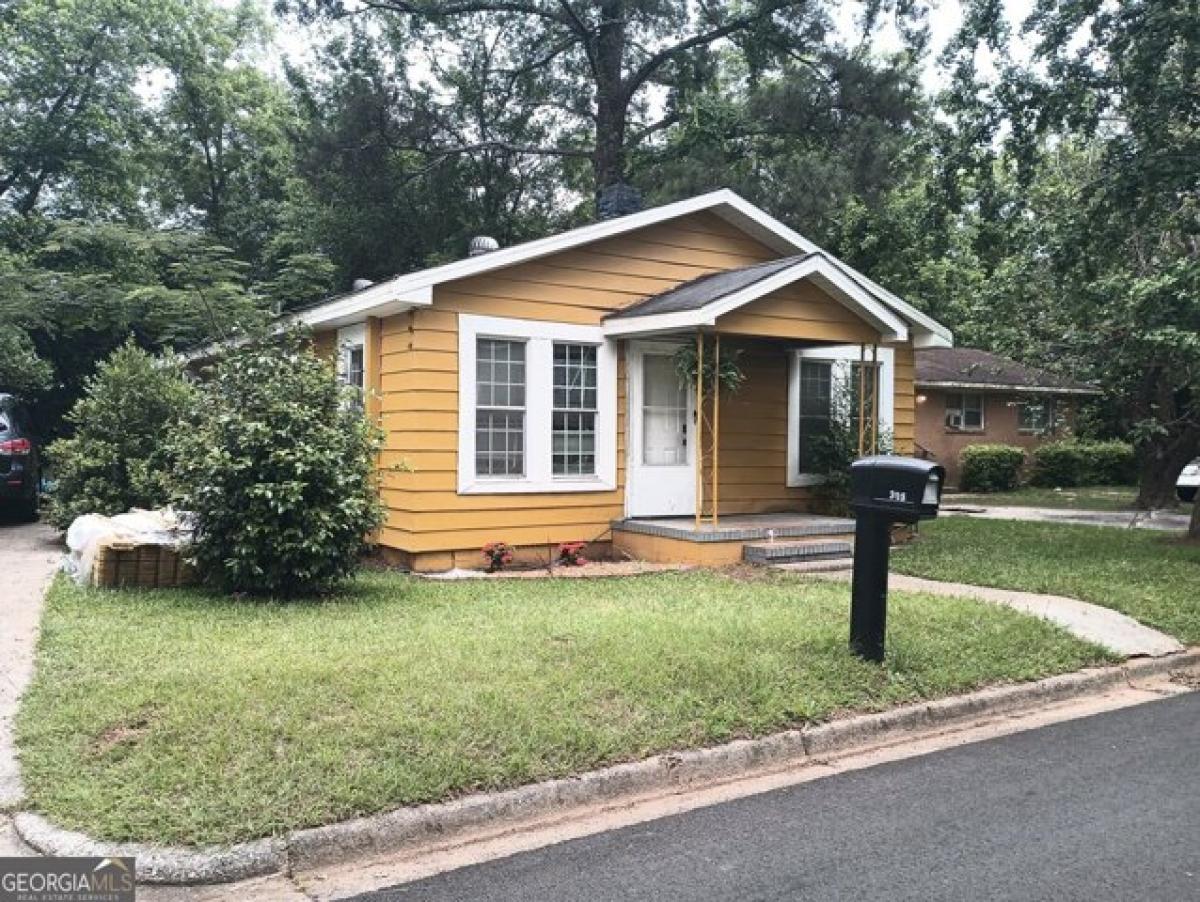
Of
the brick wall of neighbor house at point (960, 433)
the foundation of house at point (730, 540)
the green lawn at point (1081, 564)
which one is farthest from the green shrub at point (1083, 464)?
the foundation of house at point (730, 540)

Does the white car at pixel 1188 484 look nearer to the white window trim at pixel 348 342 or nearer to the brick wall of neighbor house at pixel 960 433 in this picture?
the brick wall of neighbor house at pixel 960 433

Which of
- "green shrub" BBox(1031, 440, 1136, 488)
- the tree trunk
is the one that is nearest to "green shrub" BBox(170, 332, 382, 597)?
the tree trunk

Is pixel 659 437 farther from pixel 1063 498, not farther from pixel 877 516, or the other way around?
pixel 1063 498

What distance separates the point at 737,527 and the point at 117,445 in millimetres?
7720

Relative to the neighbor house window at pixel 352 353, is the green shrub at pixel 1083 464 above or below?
below

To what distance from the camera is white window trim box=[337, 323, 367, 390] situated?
11.2m

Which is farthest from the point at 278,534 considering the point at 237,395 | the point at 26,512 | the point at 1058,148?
the point at 1058,148

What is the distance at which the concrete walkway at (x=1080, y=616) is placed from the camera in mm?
7293

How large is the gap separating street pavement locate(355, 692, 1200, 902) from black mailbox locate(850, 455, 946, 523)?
4.76 feet

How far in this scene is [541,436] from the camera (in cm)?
1078

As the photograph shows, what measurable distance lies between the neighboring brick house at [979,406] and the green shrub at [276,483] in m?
19.0

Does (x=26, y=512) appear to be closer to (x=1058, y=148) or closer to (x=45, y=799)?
(x=45, y=799)

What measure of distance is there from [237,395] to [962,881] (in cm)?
688

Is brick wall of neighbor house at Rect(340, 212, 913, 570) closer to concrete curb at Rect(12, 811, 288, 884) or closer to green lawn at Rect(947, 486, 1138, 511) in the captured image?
concrete curb at Rect(12, 811, 288, 884)
